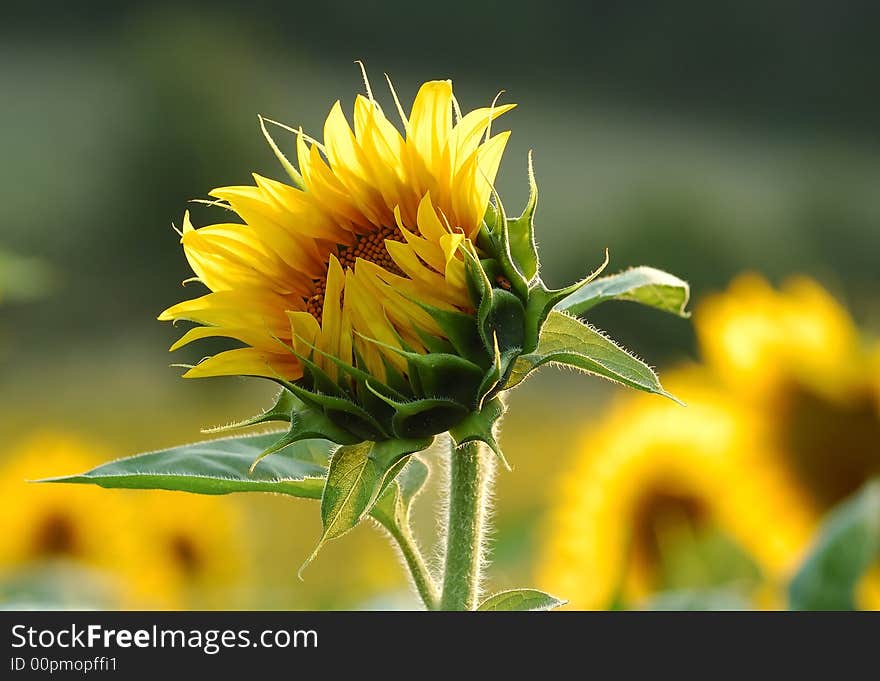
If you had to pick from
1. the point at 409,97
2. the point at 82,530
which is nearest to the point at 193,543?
the point at 82,530

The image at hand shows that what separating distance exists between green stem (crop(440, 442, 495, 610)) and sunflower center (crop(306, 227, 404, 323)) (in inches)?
5.2

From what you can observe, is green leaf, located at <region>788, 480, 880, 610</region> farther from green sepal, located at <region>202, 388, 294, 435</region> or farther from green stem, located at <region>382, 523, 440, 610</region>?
green sepal, located at <region>202, 388, 294, 435</region>

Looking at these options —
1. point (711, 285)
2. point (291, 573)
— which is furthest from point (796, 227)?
point (291, 573)

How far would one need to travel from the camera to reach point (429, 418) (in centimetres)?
75

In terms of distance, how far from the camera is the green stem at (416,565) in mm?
819

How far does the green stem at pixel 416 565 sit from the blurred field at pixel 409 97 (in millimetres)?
4610

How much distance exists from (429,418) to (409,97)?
19.6 meters

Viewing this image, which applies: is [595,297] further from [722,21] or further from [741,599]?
[722,21]

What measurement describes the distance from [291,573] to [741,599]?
5.19 meters

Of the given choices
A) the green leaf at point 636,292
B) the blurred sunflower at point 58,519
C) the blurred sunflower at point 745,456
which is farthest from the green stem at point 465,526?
the blurred sunflower at point 58,519

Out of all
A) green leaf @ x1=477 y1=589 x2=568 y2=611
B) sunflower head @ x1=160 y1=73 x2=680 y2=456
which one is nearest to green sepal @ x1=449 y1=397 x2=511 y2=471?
sunflower head @ x1=160 y1=73 x2=680 y2=456

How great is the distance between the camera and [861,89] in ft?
70.2

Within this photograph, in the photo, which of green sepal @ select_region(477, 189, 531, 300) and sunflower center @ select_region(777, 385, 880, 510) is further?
sunflower center @ select_region(777, 385, 880, 510)

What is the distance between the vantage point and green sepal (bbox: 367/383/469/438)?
73 centimetres
